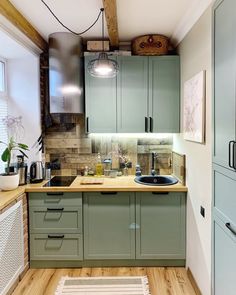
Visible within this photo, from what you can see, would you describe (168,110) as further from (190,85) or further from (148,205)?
(148,205)

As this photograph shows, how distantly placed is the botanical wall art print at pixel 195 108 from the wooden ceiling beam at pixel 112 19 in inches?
36.1

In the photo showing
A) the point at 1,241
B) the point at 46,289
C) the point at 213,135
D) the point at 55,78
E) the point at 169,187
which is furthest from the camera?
the point at 55,78

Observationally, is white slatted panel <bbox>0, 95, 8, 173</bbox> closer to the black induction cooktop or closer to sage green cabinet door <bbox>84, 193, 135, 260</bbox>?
the black induction cooktop

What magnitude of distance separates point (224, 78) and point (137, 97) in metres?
1.59

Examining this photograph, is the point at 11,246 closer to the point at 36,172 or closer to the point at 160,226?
the point at 36,172

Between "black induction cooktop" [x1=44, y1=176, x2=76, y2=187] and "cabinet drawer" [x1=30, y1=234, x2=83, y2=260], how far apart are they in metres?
0.57

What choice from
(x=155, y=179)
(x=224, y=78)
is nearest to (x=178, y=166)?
(x=155, y=179)

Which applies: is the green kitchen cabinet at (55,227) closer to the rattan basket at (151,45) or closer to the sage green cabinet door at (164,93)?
the sage green cabinet door at (164,93)

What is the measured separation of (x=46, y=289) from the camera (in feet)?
8.70

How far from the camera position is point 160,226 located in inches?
120

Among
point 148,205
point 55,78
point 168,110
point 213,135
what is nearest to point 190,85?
point 168,110

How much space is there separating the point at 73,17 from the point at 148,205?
6.78 ft

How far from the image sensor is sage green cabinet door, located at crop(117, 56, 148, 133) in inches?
131

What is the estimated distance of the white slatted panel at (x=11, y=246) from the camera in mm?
2377
